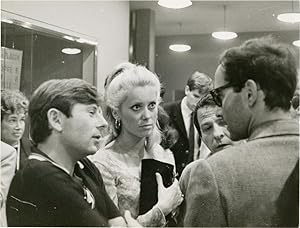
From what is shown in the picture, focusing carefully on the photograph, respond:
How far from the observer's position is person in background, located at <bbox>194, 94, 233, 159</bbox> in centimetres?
100

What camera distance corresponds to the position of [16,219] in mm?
1049

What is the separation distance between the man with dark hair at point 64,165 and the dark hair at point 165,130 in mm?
127

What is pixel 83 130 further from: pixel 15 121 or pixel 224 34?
pixel 224 34

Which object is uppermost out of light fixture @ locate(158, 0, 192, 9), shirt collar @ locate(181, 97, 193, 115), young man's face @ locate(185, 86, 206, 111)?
light fixture @ locate(158, 0, 192, 9)

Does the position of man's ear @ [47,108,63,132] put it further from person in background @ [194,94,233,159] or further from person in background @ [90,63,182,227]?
person in background @ [194,94,233,159]

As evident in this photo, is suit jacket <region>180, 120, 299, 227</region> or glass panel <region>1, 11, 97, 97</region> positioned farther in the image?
glass panel <region>1, 11, 97, 97</region>

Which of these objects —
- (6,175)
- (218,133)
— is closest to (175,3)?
(218,133)

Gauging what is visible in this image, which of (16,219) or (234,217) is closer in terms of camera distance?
(234,217)

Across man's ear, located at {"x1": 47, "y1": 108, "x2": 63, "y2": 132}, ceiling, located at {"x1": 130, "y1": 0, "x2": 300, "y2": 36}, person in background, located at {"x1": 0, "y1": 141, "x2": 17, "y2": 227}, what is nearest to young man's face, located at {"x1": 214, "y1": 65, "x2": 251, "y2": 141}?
ceiling, located at {"x1": 130, "y1": 0, "x2": 300, "y2": 36}

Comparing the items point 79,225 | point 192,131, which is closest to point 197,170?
point 192,131

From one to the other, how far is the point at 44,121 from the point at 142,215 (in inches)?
12.2

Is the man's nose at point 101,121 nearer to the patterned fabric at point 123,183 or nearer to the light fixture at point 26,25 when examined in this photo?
the patterned fabric at point 123,183

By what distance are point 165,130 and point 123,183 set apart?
6.1 inches

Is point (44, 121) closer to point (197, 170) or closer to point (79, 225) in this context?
point (79, 225)
